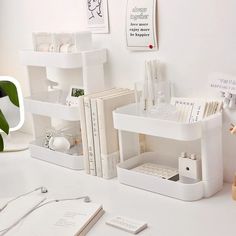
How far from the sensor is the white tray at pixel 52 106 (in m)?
1.62

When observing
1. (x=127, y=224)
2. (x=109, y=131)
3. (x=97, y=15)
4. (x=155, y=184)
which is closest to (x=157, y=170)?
(x=155, y=184)

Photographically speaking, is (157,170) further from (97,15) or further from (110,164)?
(97,15)

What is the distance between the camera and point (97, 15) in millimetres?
1684

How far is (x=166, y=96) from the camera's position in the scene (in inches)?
58.8

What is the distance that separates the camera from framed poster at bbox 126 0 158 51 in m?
1.49

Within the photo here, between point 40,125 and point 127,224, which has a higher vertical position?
point 40,125

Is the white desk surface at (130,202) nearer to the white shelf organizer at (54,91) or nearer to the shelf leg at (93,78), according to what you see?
the white shelf organizer at (54,91)

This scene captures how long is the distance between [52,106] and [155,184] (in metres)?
0.53

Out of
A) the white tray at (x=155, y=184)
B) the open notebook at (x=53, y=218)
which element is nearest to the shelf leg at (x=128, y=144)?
the white tray at (x=155, y=184)

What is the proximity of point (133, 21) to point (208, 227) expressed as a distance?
2.42 feet

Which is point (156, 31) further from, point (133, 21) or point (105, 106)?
point (105, 106)

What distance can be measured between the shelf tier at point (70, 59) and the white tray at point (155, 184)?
1.24 feet

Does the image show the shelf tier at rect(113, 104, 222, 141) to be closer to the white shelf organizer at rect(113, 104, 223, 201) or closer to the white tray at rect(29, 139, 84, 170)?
the white shelf organizer at rect(113, 104, 223, 201)

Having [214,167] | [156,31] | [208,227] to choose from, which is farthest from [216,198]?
[156,31]
